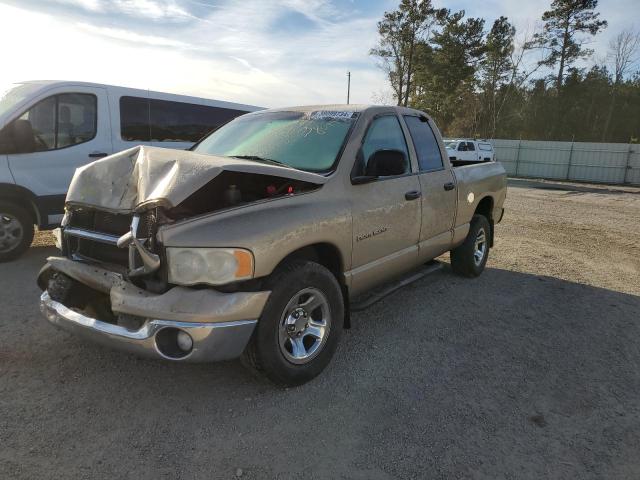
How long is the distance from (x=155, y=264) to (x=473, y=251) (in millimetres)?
4035

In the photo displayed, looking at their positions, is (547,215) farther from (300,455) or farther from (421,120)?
(300,455)

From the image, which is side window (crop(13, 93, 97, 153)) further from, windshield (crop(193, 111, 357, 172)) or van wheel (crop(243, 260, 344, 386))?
van wheel (crop(243, 260, 344, 386))

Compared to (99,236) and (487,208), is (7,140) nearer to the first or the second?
(99,236)

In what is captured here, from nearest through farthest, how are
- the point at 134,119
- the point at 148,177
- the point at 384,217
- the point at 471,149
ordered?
the point at 148,177, the point at 384,217, the point at 134,119, the point at 471,149

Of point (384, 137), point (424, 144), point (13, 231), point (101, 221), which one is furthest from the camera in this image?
point (13, 231)

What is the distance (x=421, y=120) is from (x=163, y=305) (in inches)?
131

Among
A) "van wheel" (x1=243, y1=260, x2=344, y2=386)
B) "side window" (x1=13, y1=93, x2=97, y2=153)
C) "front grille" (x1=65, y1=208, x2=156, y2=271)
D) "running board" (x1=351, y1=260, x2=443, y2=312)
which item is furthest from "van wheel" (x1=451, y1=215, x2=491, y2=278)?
"side window" (x1=13, y1=93, x2=97, y2=153)

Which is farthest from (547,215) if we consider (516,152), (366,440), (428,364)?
(516,152)

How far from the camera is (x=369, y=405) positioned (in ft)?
9.48

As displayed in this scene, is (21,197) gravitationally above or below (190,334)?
above

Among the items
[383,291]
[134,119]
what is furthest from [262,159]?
[134,119]

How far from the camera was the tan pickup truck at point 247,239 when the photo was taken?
8.30 feet

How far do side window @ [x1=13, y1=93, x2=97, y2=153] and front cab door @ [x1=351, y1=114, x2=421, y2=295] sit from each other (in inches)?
172

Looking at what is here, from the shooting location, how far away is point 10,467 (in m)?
2.25
